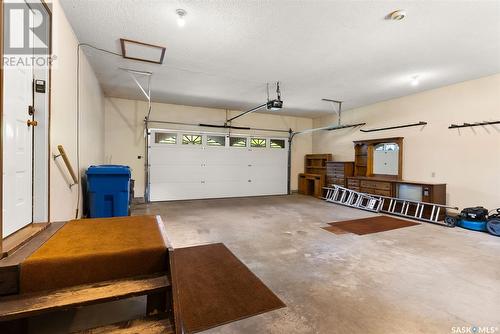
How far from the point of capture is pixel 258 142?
8.67m

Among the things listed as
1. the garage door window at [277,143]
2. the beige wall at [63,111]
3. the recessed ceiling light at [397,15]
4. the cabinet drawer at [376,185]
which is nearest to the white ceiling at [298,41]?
the recessed ceiling light at [397,15]

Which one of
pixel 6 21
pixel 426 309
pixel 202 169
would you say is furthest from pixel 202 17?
pixel 202 169

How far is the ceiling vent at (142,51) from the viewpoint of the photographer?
3.59 metres

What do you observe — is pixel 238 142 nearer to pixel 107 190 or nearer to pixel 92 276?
pixel 107 190

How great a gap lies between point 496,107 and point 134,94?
8027 mm

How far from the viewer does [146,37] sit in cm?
338

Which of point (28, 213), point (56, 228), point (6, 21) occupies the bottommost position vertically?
point (56, 228)

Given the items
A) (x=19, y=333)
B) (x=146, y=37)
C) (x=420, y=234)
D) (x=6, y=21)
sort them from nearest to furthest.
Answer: (x=19, y=333) → (x=6, y=21) → (x=146, y=37) → (x=420, y=234)

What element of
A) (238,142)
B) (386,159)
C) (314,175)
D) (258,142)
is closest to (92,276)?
(238,142)

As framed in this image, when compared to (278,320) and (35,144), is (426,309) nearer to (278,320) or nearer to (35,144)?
(278,320)

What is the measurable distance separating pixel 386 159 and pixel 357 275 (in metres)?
5.02

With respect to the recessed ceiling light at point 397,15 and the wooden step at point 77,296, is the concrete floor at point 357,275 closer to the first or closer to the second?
the wooden step at point 77,296

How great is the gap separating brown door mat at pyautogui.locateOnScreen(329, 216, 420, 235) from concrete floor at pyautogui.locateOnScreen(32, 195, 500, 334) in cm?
22

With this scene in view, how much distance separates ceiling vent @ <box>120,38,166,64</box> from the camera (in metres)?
3.59
